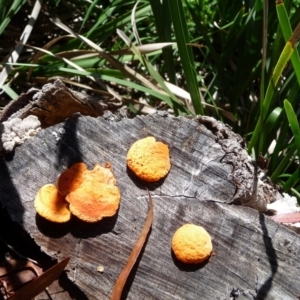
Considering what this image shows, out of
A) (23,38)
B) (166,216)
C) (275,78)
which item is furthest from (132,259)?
(23,38)

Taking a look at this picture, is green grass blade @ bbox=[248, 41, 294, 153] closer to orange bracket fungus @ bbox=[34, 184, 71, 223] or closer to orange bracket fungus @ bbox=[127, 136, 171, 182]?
orange bracket fungus @ bbox=[127, 136, 171, 182]

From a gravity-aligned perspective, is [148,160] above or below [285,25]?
below

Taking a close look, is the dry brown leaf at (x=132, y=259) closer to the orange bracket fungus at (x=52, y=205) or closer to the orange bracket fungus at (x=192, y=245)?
the orange bracket fungus at (x=192, y=245)

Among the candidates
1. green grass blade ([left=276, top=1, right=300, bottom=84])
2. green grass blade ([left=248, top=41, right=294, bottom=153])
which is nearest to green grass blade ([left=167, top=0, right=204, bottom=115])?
green grass blade ([left=248, top=41, right=294, bottom=153])

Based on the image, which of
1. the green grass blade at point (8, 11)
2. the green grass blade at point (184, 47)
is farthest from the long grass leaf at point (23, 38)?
the green grass blade at point (184, 47)

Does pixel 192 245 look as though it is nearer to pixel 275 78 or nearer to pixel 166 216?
pixel 166 216

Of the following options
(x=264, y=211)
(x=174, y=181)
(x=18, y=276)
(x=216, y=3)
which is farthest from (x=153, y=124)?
(x=216, y=3)
